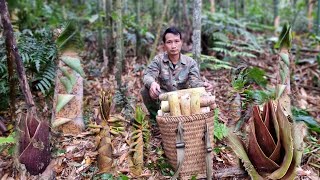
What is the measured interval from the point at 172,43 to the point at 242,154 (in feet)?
4.01

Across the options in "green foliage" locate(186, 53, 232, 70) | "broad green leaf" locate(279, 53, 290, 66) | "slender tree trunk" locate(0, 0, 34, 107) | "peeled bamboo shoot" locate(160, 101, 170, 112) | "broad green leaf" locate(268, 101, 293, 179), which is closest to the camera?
"broad green leaf" locate(268, 101, 293, 179)

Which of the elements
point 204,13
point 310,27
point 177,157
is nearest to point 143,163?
point 177,157

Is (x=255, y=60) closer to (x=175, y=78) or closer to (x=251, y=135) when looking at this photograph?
(x=175, y=78)

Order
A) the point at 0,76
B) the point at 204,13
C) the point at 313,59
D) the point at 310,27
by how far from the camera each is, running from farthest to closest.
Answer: the point at 310,27
the point at 204,13
the point at 313,59
the point at 0,76

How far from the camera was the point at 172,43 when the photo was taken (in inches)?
134

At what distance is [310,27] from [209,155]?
7656 mm

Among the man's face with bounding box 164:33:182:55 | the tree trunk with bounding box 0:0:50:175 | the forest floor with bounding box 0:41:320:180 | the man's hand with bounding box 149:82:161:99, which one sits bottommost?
the forest floor with bounding box 0:41:320:180

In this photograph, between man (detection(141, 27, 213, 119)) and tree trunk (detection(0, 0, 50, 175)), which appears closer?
tree trunk (detection(0, 0, 50, 175))

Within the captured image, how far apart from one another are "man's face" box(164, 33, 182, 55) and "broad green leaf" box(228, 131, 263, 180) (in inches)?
38.0

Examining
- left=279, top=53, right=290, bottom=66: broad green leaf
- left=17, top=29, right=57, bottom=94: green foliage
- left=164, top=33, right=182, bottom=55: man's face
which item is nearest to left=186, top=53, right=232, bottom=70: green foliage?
left=279, top=53, right=290, bottom=66: broad green leaf

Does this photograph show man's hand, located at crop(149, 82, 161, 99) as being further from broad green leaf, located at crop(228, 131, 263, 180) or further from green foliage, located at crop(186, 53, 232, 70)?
green foliage, located at crop(186, 53, 232, 70)

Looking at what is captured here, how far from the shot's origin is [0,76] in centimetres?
418

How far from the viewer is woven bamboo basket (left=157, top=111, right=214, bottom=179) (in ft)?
9.33

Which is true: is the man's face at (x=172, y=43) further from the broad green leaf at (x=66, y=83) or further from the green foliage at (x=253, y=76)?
the broad green leaf at (x=66, y=83)
